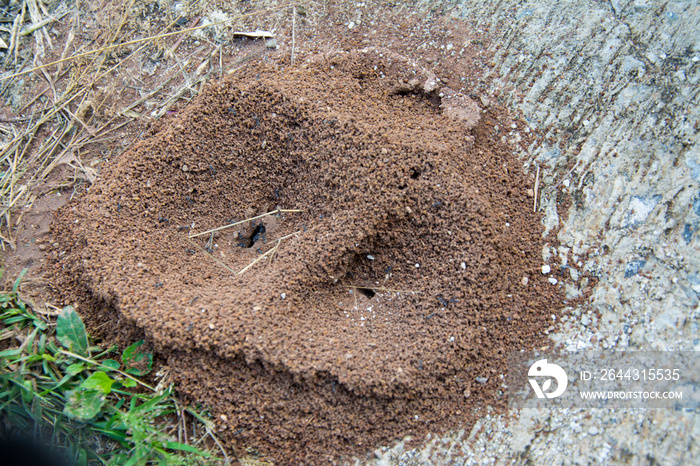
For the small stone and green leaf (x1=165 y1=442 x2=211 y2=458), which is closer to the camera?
green leaf (x1=165 y1=442 x2=211 y2=458)

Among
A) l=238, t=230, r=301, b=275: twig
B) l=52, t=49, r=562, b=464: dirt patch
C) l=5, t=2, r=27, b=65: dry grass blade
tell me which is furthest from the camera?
l=5, t=2, r=27, b=65: dry grass blade

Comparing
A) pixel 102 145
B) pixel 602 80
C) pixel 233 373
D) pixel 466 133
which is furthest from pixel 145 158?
pixel 602 80

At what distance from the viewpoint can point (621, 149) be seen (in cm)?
189

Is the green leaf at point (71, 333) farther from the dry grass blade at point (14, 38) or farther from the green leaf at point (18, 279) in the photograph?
the dry grass blade at point (14, 38)

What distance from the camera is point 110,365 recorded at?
1.86 meters

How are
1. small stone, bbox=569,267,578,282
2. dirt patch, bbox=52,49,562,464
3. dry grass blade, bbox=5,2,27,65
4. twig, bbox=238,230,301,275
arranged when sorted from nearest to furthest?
dirt patch, bbox=52,49,562,464
small stone, bbox=569,267,578,282
twig, bbox=238,230,301,275
dry grass blade, bbox=5,2,27,65

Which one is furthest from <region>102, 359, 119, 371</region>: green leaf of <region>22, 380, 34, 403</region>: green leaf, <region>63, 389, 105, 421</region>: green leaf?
<region>22, 380, 34, 403</region>: green leaf

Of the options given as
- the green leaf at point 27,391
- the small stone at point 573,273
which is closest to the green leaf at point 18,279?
the green leaf at point 27,391

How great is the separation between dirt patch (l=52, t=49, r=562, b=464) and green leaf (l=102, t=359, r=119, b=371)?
118mm

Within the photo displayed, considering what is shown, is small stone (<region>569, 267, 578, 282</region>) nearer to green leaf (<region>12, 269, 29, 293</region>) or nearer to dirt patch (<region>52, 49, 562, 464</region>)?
dirt patch (<region>52, 49, 562, 464</region>)

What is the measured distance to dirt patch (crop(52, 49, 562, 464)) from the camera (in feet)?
5.62

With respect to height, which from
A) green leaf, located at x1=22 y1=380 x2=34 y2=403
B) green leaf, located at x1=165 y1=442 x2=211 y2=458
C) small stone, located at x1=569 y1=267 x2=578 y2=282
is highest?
small stone, located at x1=569 y1=267 x2=578 y2=282

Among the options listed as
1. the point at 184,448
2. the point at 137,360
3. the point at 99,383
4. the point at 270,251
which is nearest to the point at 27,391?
the point at 99,383

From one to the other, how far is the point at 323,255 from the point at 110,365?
3.51 ft
